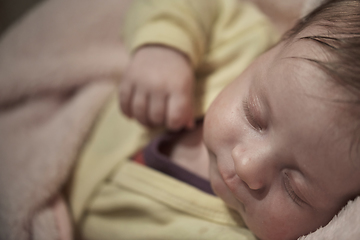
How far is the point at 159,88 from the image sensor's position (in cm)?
73

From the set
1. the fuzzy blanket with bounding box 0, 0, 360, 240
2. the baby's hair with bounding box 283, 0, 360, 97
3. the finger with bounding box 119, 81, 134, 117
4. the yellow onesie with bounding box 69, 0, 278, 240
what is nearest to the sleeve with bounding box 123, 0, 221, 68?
the yellow onesie with bounding box 69, 0, 278, 240

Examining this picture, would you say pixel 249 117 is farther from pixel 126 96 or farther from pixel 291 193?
pixel 126 96

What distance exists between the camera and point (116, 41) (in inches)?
43.5

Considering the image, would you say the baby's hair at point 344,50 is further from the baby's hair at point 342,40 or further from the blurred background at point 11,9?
the blurred background at point 11,9

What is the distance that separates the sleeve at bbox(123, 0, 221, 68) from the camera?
0.78 m

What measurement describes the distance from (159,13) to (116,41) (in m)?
0.33

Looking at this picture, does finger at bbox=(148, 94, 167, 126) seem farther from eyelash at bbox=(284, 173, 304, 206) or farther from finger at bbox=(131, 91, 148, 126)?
eyelash at bbox=(284, 173, 304, 206)

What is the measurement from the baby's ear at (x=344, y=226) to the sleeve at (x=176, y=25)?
1.61 ft

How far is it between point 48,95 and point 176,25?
19.1 inches

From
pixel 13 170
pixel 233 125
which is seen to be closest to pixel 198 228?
pixel 233 125

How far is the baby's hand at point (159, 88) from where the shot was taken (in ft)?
2.41

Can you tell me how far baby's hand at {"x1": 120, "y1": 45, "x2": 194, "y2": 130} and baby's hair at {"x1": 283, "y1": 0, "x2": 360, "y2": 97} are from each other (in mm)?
297

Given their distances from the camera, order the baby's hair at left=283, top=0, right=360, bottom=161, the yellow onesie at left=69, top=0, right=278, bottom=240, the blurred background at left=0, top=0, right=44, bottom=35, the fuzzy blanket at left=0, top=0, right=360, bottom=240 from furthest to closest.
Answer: the blurred background at left=0, top=0, right=44, bottom=35 < the fuzzy blanket at left=0, top=0, right=360, bottom=240 < the yellow onesie at left=69, top=0, right=278, bottom=240 < the baby's hair at left=283, top=0, right=360, bottom=161

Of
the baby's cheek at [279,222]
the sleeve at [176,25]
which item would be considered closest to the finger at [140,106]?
the sleeve at [176,25]
